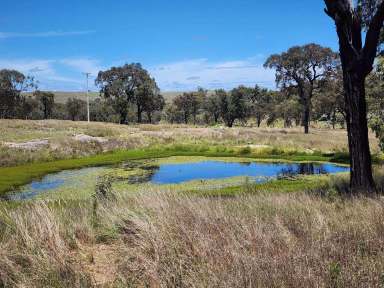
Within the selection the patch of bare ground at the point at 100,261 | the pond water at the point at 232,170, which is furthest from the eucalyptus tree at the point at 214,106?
the patch of bare ground at the point at 100,261

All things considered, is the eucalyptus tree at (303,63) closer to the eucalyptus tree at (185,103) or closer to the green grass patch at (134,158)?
the green grass patch at (134,158)

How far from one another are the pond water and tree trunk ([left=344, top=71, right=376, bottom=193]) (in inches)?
388

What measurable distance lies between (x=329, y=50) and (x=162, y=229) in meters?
53.3

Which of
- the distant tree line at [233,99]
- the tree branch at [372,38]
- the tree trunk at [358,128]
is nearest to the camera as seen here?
the tree branch at [372,38]

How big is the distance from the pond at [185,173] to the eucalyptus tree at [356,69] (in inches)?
374

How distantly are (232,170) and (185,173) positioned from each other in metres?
2.91

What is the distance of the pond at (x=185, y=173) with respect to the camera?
19359 millimetres

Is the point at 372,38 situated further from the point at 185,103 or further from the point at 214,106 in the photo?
the point at 185,103

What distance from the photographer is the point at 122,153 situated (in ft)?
115

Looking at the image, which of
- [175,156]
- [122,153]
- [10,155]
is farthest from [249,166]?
[10,155]

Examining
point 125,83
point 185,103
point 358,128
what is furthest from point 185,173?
point 185,103

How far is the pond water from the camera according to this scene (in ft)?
73.8

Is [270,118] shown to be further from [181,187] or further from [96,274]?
[96,274]

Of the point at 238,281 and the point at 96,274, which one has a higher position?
the point at 238,281
